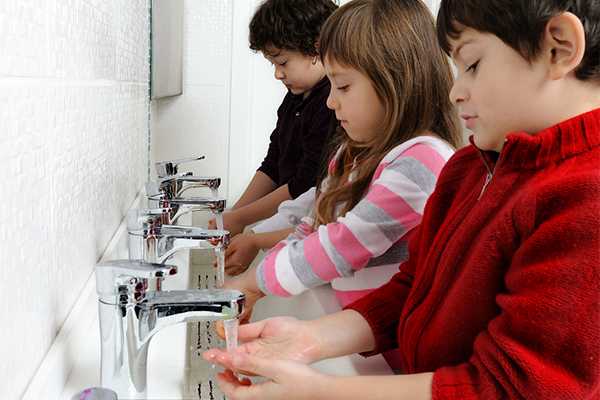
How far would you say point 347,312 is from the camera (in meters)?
0.69

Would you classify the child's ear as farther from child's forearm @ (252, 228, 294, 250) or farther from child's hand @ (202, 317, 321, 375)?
child's forearm @ (252, 228, 294, 250)

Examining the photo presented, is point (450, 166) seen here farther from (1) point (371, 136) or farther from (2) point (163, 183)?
(2) point (163, 183)

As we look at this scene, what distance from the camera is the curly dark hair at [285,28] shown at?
3.98 ft

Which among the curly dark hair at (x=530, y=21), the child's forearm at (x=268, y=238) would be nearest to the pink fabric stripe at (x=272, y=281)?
the child's forearm at (x=268, y=238)

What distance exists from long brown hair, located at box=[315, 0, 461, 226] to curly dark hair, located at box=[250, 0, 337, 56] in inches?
11.9

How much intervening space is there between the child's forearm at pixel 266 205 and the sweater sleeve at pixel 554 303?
767mm

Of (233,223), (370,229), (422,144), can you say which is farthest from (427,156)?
(233,223)

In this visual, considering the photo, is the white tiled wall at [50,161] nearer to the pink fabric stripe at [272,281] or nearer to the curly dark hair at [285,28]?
the pink fabric stripe at [272,281]

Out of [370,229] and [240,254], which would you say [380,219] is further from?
[240,254]

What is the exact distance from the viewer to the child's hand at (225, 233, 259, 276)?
102cm

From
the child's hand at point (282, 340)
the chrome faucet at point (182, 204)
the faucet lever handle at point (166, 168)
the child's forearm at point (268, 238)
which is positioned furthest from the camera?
the child's forearm at point (268, 238)

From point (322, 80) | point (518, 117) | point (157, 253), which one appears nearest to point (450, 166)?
point (518, 117)

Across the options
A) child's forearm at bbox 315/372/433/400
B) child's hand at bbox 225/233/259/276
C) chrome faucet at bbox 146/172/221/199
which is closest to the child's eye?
child's forearm at bbox 315/372/433/400

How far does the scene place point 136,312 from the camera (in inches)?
19.3
